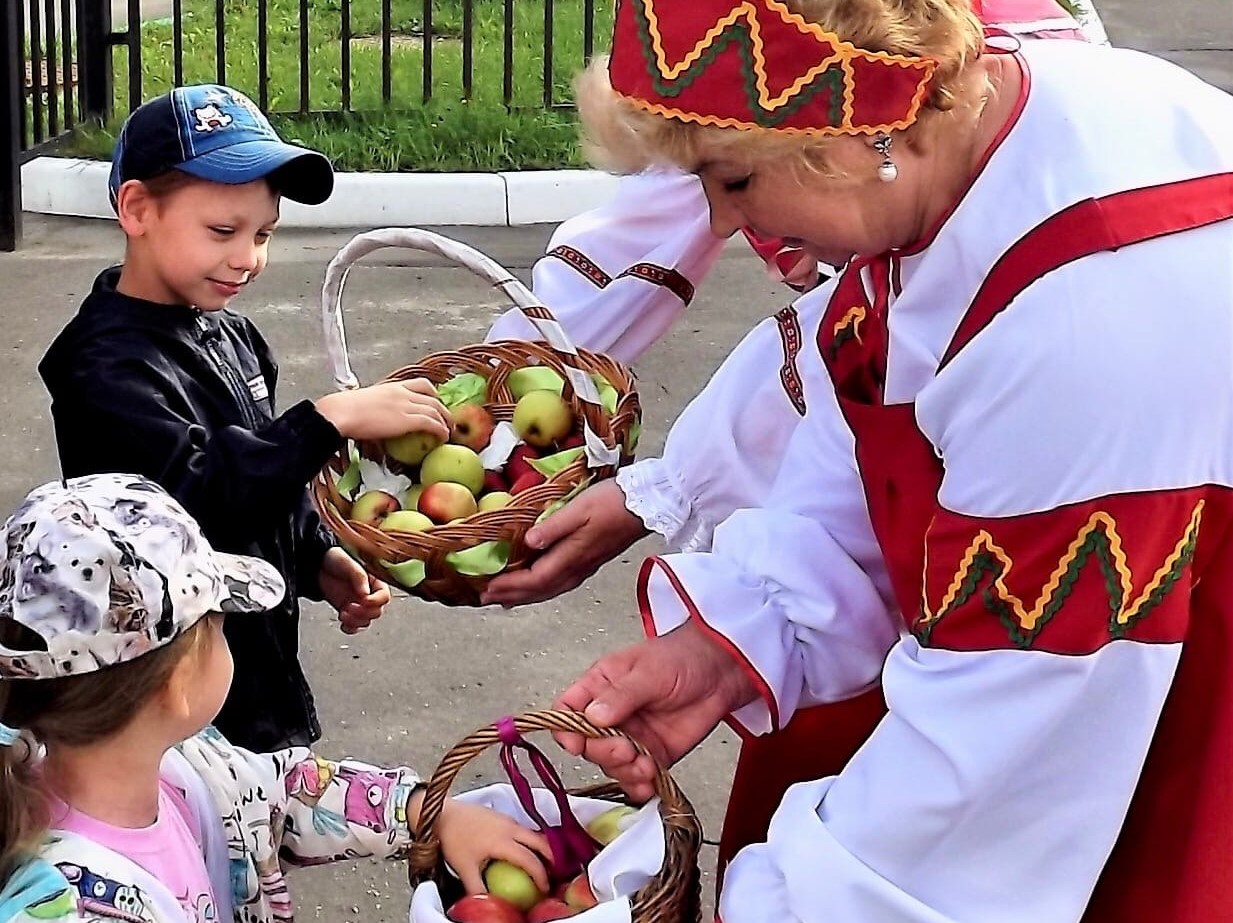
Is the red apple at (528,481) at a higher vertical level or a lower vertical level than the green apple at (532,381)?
lower

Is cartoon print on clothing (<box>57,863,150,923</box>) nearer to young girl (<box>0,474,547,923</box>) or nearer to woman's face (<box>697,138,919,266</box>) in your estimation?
young girl (<box>0,474,547,923</box>)

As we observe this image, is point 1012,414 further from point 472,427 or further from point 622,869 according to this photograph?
point 472,427

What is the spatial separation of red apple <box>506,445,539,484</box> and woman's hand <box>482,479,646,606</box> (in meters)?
0.26

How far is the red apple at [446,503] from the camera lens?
2463 millimetres

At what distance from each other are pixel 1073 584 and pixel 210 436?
140cm

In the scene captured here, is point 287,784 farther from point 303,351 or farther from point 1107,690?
point 303,351

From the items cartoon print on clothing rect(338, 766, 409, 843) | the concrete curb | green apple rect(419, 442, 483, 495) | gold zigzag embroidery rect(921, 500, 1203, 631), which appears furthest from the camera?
the concrete curb

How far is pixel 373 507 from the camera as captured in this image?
8.27ft

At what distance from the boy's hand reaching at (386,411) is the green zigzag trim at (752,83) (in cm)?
A: 117

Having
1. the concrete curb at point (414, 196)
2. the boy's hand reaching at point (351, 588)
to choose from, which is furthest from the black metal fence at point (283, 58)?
the boy's hand reaching at point (351, 588)

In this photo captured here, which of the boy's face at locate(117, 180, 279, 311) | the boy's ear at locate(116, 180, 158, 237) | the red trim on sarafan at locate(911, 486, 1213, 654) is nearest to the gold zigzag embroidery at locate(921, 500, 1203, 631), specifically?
the red trim on sarafan at locate(911, 486, 1213, 654)

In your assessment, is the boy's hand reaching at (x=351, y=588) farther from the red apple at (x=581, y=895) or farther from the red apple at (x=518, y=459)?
the red apple at (x=581, y=895)

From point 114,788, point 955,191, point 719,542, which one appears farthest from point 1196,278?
point 114,788

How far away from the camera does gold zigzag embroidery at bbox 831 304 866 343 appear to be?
69.1 inches
